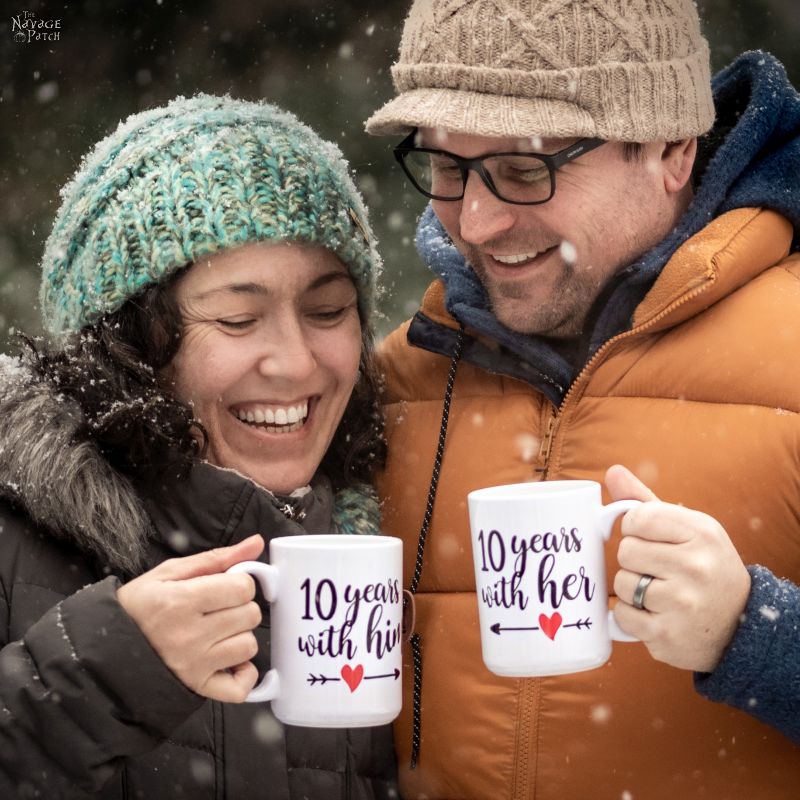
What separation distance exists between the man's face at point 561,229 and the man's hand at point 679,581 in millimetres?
673

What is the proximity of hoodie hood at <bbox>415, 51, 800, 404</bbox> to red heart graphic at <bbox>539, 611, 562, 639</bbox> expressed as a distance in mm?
603

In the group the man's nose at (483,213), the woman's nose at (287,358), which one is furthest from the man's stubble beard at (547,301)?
the woman's nose at (287,358)

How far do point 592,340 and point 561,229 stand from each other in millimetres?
221

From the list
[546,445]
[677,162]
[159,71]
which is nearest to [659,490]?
[546,445]

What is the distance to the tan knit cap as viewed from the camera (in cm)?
238

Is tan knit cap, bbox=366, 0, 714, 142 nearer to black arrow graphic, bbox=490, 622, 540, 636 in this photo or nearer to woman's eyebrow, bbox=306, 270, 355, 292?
woman's eyebrow, bbox=306, 270, 355, 292

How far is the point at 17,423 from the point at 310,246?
0.64 m

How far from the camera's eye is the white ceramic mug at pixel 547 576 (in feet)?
6.31

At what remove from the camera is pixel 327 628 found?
2.00 metres

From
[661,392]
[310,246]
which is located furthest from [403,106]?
[661,392]

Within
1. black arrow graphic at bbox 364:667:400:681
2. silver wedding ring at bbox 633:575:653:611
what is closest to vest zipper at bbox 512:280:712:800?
black arrow graphic at bbox 364:667:400:681

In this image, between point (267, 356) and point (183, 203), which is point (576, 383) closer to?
point (267, 356)

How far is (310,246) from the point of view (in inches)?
98.3

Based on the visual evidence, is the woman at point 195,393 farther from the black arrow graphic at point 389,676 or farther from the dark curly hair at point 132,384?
the black arrow graphic at point 389,676
